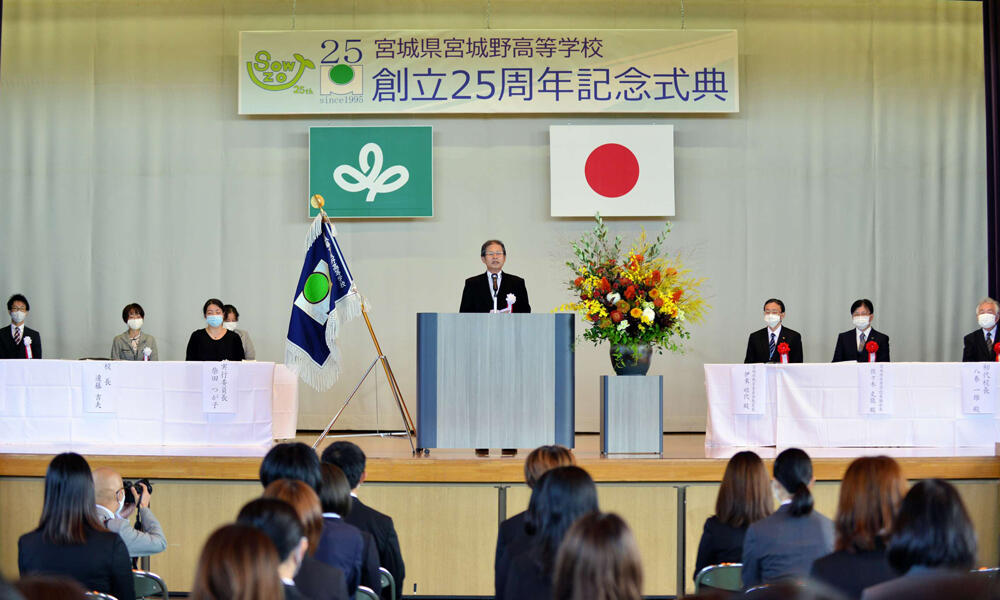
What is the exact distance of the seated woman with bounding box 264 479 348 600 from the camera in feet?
7.91

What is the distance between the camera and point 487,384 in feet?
17.0

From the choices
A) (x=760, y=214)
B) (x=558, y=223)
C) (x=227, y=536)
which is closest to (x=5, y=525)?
(x=227, y=536)

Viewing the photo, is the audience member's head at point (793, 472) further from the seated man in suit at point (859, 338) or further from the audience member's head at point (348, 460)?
the seated man in suit at point (859, 338)

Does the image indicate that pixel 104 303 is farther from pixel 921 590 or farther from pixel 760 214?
pixel 921 590

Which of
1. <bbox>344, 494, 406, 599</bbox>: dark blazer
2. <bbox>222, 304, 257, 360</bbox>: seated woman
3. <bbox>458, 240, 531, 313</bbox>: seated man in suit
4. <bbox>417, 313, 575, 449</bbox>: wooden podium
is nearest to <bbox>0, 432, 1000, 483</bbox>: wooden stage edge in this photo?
<bbox>417, 313, 575, 449</bbox>: wooden podium

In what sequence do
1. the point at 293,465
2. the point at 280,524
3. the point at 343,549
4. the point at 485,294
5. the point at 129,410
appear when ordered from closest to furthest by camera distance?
the point at 280,524, the point at 343,549, the point at 293,465, the point at 129,410, the point at 485,294

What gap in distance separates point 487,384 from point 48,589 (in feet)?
11.7

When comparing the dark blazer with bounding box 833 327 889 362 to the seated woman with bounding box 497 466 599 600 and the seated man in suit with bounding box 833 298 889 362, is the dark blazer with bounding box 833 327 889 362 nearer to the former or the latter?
the seated man in suit with bounding box 833 298 889 362

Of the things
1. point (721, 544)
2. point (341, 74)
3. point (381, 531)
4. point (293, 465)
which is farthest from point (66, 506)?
point (341, 74)

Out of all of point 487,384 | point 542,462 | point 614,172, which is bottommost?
point 542,462

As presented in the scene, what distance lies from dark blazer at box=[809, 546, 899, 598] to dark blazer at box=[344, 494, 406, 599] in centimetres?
155

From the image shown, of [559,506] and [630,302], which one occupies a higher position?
[630,302]

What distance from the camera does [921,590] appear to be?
1.79 meters

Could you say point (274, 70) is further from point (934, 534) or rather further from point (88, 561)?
point (934, 534)
